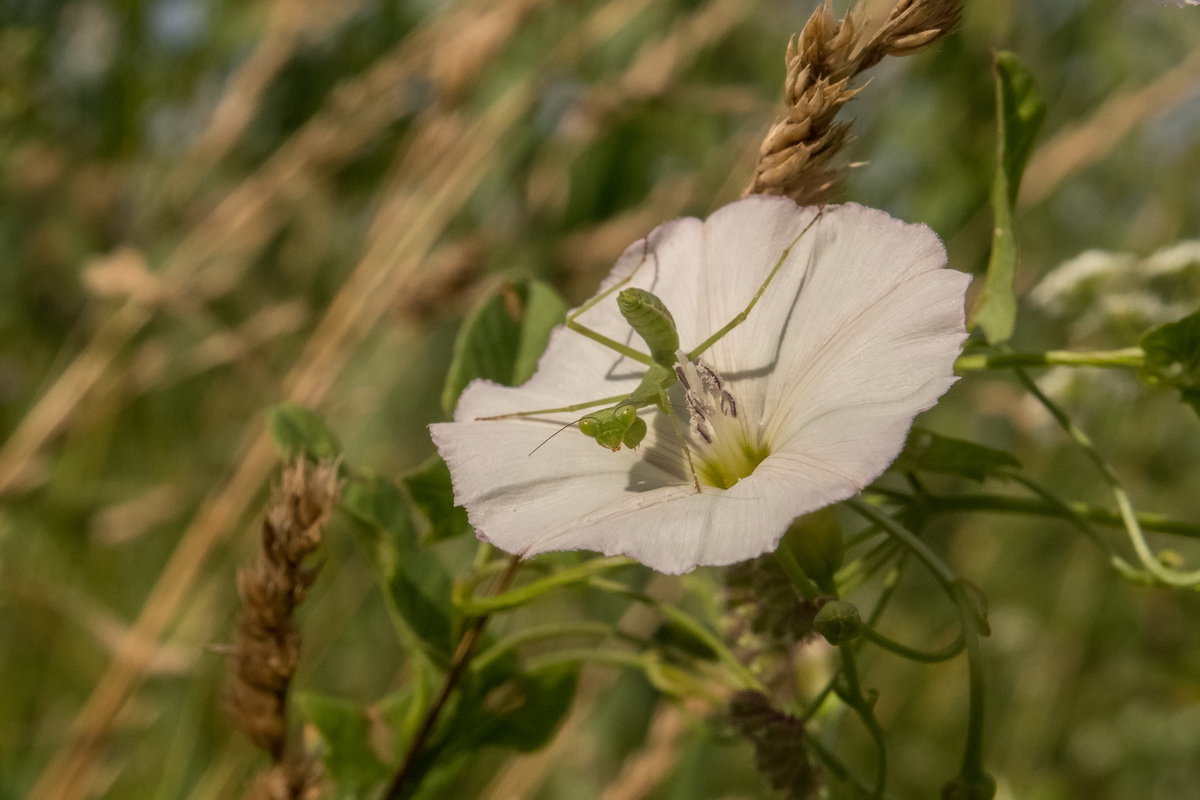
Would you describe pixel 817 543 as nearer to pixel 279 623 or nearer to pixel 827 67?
pixel 827 67

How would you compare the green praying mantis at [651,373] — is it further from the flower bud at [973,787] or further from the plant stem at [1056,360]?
the flower bud at [973,787]

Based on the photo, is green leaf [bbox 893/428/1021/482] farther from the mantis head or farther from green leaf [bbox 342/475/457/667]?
green leaf [bbox 342/475/457/667]

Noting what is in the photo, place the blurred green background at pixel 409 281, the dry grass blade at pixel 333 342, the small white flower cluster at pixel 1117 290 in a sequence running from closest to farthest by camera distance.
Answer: the small white flower cluster at pixel 1117 290, the dry grass blade at pixel 333 342, the blurred green background at pixel 409 281

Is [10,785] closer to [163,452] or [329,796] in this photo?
[329,796]

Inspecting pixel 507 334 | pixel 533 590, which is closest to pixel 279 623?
pixel 533 590

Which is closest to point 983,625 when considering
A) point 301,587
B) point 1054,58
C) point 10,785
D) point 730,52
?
point 301,587

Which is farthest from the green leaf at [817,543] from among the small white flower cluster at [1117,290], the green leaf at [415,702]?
the small white flower cluster at [1117,290]
